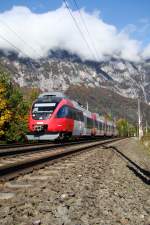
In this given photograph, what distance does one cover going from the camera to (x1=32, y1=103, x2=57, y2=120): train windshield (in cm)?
2766

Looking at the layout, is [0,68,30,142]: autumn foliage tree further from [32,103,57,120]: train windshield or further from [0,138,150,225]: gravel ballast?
[0,138,150,225]: gravel ballast

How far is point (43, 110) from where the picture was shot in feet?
92.0

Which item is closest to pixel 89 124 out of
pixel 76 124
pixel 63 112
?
pixel 76 124

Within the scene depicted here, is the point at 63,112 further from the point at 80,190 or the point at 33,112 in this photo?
the point at 80,190

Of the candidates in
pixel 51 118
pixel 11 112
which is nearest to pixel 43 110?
pixel 51 118

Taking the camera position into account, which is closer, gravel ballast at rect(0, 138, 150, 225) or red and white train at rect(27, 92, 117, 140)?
gravel ballast at rect(0, 138, 150, 225)

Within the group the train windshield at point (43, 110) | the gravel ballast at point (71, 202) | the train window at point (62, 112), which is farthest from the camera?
the train window at point (62, 112)

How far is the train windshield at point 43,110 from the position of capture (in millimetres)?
27656

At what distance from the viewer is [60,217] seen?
13.8 feet

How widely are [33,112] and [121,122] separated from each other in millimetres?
170846

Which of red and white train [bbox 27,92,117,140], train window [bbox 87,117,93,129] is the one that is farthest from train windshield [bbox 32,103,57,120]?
train window [bbox 87,117,93,129]

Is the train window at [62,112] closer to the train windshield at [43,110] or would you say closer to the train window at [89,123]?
the train windshield at [43,110]

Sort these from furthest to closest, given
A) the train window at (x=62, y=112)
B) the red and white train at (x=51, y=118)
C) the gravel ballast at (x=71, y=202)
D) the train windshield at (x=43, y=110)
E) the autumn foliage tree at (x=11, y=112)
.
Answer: the autumn foliage tree at (x=11, y=112) < the train window at (x=62, y=112) < the train windshield at (x=43, y=110) < the red and white train at (x=51, y=118) < the gravel ballast at (x=71, y=202)

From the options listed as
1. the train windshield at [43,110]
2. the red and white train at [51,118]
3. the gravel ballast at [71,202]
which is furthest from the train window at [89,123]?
the gravel ballast at [71,202]
